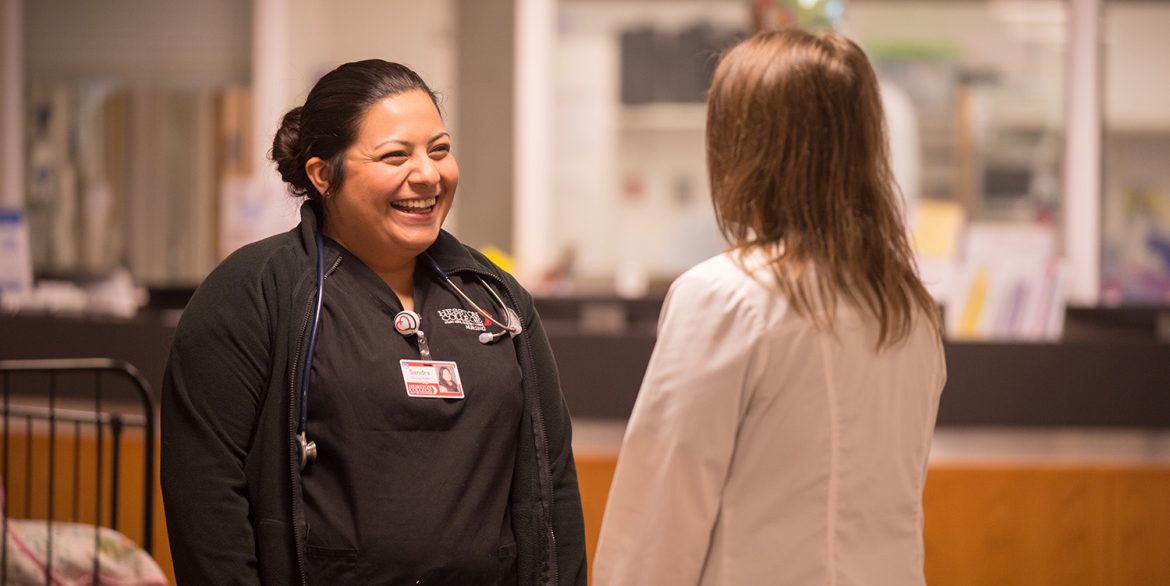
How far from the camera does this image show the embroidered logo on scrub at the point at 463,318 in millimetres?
1548

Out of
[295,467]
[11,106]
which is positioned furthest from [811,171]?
[11,106]

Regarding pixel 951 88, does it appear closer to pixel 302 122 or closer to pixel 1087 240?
pixel 1087 240

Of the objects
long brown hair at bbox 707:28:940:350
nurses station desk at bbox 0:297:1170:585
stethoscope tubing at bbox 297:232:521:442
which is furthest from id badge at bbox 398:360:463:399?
nurses station desk at bbox 0:297:1170:585

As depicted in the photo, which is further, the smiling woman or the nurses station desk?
the nurses station desk

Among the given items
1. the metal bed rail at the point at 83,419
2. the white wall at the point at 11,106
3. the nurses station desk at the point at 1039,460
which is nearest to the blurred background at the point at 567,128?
the white wall at the point at 11,106

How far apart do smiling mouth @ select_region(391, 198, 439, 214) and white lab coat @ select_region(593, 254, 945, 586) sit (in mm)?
333

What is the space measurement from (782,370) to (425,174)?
0.49 meters

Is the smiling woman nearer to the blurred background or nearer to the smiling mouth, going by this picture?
the smiling mouth

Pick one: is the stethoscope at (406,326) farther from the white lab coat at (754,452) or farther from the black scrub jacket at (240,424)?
the white lab coat at (754,452)

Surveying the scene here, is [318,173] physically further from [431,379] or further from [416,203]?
[431,379]

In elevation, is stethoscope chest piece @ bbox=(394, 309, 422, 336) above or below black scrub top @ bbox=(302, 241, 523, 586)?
above

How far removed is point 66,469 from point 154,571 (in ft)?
2.64

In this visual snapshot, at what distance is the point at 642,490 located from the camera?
1.43 meters

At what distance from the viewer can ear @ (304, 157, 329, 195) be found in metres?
1.52
